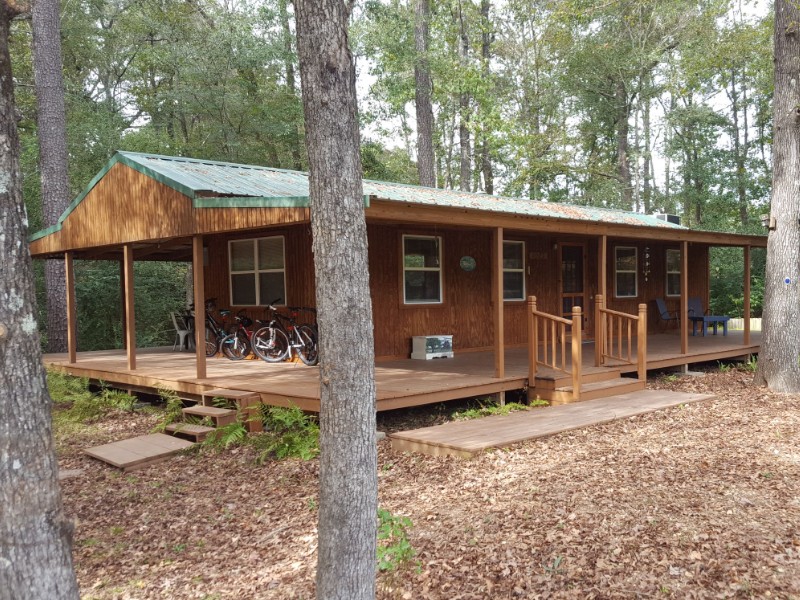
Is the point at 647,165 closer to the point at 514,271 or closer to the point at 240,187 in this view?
the point at 514,271

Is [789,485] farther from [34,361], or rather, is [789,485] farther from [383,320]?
[383,320]

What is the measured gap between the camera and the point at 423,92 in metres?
17.5

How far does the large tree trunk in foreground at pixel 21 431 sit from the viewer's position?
233cm

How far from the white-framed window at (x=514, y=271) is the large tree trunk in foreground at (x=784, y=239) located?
3808 mm

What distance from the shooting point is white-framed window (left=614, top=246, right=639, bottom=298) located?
13164 mm

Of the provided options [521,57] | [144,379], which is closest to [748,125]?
[521,57]

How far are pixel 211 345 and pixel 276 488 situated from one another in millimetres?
5939

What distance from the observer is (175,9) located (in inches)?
834

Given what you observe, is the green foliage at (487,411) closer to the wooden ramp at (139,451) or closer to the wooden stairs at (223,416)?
the wooden stairs at (223,416)

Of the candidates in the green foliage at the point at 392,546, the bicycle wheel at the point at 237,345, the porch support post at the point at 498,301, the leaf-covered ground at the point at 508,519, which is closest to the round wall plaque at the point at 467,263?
the porch support post at the point at 498,301

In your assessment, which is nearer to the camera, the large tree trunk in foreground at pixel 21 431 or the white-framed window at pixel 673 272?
the large tree trunk in foreground at pixel 21 431

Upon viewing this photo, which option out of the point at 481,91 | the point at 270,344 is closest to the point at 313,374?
the point at 270,344

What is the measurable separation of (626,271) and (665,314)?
148 centimetres

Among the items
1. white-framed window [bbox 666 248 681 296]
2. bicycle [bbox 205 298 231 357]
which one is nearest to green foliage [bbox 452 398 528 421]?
bicycle [bbox 205 298 231 357]
